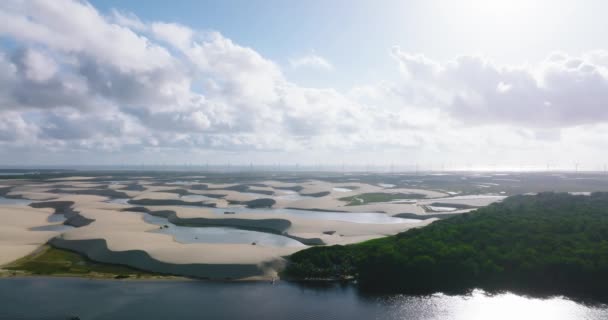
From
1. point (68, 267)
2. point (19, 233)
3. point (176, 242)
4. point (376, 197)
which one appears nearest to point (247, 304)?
point (68, 267)

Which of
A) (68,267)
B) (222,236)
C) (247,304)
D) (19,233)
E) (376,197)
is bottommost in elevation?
(247,304)

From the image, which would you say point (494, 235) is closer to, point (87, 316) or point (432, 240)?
point (432, 240)

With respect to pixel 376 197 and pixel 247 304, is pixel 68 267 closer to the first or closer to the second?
pixel 247 304

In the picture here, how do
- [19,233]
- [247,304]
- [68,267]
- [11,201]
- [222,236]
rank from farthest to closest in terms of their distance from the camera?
[11,201], [222,236], [19,233], [68,267], [247,304]

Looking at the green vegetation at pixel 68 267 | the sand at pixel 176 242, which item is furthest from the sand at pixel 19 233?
the green vegetation at pixel 68 267

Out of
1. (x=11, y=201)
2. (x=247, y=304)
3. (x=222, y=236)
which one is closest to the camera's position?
(x=247, y=304)

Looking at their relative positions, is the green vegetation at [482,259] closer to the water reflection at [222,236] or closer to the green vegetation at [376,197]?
the water reflection at [222,236]
